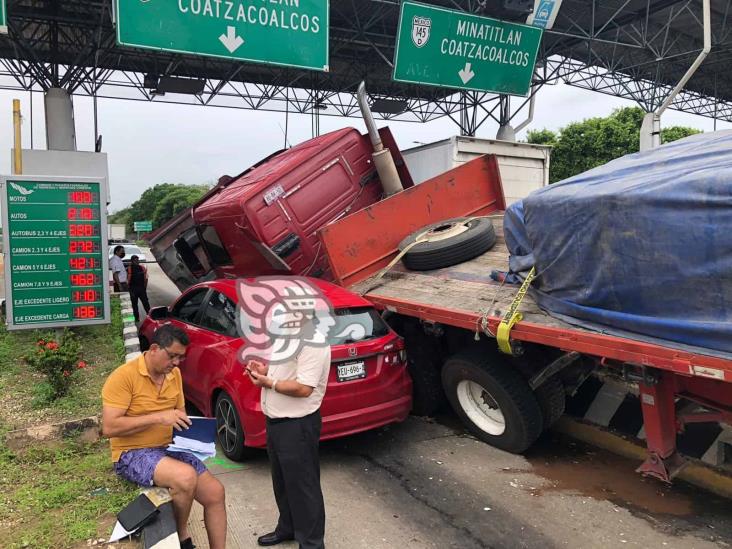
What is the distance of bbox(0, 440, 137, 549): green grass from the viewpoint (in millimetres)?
3219

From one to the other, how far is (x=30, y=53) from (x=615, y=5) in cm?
1699

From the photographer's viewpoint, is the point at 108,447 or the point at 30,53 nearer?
the point at 108,447

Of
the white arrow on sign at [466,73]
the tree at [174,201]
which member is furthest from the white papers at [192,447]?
the tree at [174,201]

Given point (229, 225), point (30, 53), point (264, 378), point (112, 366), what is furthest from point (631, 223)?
point (30, 53)

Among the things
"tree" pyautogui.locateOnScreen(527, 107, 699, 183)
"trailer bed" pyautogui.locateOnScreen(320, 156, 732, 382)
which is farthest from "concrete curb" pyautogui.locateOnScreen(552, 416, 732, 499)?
"tree" pyautogui.locateOnScreen(527, 107, 699, 183)

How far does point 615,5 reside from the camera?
16781 mm

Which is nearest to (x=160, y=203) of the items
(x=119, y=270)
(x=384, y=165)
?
(x=119, y=270)

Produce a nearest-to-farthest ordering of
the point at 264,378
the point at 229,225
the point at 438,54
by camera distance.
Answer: the point at 264,378 → the point at 229,225 → the point at 438,54

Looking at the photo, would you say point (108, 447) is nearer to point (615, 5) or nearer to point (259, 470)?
point (259, 470)

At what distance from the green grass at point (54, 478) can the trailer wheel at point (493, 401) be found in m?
2.73

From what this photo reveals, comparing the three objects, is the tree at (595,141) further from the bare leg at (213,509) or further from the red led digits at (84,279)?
the bare leg at (213,509)

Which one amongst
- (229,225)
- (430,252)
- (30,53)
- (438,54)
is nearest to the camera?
(430,252)

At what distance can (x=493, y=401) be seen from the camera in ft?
16.4

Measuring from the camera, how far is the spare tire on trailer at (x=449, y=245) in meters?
5.89
